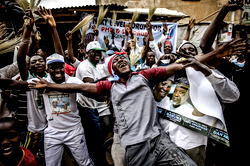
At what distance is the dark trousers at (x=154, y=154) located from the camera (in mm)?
2217

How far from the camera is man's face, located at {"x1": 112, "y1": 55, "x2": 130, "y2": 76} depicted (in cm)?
265

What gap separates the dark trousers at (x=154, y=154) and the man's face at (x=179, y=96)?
1.76ft

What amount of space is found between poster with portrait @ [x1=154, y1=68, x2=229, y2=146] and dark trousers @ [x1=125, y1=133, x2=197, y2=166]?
34 cm

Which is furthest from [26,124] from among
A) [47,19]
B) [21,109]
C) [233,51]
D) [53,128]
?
[233,51]

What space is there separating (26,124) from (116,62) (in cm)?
187

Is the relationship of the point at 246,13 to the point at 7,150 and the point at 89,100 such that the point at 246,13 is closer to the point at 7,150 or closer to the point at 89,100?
the point at 89,100

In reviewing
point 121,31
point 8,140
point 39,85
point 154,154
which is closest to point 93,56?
point 39,85

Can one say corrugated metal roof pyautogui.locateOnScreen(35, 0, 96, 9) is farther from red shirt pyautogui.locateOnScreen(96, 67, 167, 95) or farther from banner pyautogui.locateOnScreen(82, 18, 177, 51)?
red shirt pyautogui.locateOnScreen(96, 67, 167, 95)

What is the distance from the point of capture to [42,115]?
10.3 feet

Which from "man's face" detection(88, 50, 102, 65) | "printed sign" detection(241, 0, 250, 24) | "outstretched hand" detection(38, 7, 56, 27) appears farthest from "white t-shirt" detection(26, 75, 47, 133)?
"printed sign" detection(241, 0, 250, 24)

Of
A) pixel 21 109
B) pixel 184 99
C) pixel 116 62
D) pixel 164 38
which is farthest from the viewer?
pixel 164 38

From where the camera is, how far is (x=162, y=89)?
109 inches

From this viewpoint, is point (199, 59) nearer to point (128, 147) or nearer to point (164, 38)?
point (128, 147)

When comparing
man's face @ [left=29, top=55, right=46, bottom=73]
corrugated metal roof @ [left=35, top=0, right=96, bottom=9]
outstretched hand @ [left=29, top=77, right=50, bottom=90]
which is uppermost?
corrugated metal roof @ [left=35, top=0, right=96, bottom=9]
